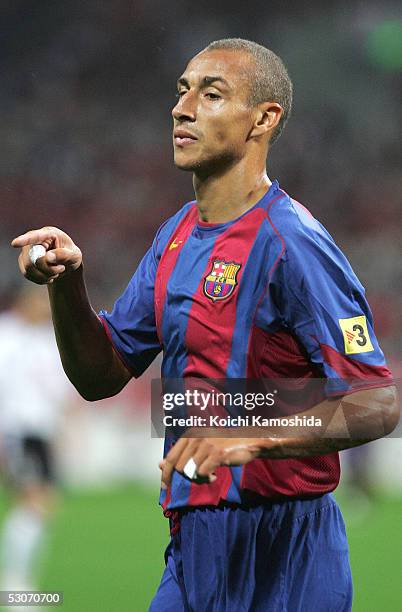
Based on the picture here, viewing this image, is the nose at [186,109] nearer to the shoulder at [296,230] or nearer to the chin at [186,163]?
the chin at [186,163]

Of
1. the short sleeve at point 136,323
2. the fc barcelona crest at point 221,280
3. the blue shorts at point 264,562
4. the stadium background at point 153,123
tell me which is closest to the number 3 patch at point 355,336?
the fc barcelona crest at point 221,280

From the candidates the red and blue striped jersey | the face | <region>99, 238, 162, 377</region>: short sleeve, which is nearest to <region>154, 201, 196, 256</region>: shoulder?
<region>99, 238, 162, 377</region>: short sleeve

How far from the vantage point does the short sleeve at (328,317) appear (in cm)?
284

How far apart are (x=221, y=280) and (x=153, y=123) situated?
13.8 meters

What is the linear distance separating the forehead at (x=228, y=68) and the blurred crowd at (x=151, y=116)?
12.2 m

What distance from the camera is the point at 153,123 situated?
16594 mm

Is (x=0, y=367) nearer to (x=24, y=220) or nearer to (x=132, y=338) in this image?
(x=132, y=338)

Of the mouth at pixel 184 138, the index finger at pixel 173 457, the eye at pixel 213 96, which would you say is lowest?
the index finger at pixel 173 457

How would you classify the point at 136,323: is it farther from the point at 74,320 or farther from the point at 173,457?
the point at 173,457

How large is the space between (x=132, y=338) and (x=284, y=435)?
2.52 ft

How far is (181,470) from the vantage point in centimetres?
252

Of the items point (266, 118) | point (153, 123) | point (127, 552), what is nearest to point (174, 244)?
point (266, 118)

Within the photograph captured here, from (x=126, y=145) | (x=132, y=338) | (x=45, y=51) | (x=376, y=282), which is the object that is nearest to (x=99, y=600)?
(x=132, y=338)

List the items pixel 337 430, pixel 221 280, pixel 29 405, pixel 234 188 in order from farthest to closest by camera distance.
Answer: pixel 29 405 < pixel 234 188 < pixel 221 280 < pixel 337 430
